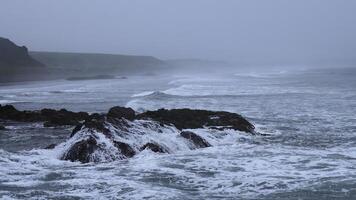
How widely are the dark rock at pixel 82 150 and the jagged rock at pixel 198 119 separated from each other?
4.37 metres

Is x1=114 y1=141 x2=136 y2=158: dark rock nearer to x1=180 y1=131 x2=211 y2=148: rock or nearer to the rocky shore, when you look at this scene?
the rocky shore

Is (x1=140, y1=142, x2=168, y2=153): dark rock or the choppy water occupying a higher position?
(x1=140, y1=142, x2=168, y2=153): dark rock

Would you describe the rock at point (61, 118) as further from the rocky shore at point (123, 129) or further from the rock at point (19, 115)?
the rock at point (19, 115)

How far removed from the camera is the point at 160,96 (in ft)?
114

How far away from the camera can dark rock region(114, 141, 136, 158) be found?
13.1 metres

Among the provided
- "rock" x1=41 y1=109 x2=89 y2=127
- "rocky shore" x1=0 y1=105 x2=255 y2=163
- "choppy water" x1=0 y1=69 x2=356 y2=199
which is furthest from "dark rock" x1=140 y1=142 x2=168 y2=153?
"rock" x1=41 y1=109 x2=89 y2=127

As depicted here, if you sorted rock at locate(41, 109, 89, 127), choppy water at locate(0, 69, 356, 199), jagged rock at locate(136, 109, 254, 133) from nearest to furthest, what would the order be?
choppy water at locate(0, 69, 356, 199)
jagged rock at locate(136, 109, 254, 133)
rock at locate(41, 109, 89, 127)

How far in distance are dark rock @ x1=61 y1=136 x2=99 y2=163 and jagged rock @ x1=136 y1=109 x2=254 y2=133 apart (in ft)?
14.3

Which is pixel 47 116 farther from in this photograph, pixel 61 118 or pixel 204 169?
pixel 204 169

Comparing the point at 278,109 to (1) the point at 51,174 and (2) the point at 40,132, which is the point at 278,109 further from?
(1) the point at 51,174

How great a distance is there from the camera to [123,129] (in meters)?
14.5

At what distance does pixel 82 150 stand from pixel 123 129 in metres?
1.86

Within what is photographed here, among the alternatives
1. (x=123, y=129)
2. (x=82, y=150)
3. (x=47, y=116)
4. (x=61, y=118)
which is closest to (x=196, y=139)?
(x=123, y=129)

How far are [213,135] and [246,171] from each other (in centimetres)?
487
